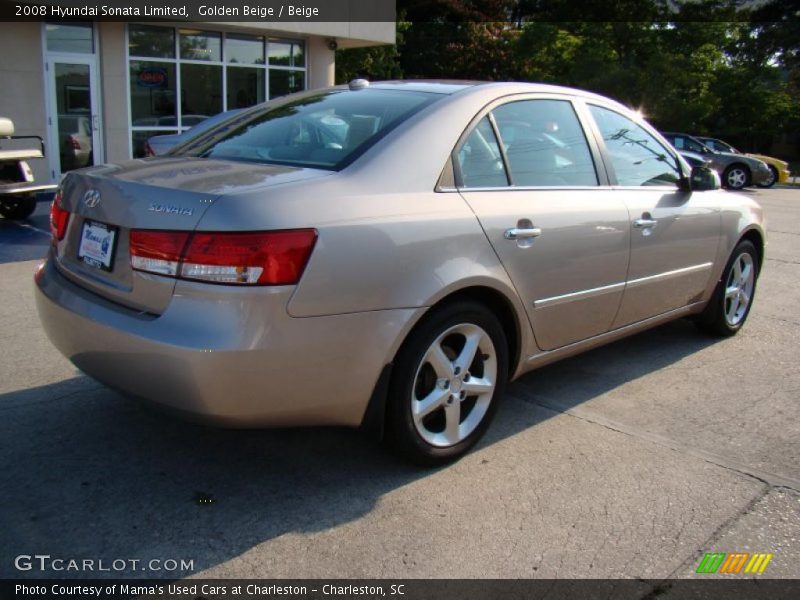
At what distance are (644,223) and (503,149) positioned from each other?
108 centimetres

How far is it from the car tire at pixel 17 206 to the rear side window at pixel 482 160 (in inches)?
320

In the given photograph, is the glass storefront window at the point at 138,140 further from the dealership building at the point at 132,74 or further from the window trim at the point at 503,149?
the window trim at the point at 503,149

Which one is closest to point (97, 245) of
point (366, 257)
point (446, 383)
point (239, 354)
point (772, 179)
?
point (239, 354)

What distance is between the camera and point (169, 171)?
3.10 metres

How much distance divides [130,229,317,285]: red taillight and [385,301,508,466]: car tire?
645mm

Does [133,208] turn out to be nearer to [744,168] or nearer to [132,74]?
[132,74]

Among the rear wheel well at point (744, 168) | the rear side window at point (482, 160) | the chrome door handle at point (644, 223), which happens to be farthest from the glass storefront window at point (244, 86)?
the rear side window at point (482, 160)

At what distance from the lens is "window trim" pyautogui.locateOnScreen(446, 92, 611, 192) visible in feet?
10.8

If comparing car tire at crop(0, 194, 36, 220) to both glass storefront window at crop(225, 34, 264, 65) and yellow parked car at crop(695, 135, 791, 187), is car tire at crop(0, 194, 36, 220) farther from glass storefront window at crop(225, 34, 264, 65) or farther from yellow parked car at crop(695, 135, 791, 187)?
yellow parked car at crop(695, 135, 791, 187)

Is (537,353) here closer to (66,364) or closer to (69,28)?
(66,364)

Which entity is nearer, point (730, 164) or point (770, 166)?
point (730, 164)

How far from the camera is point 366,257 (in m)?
2.79

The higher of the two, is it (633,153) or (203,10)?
(203,10)

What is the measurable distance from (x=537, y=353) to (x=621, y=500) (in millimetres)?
857
